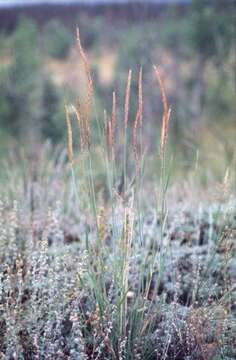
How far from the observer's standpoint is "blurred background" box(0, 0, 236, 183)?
8359 mm

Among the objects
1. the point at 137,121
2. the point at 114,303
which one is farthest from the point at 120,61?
the point at 137,121

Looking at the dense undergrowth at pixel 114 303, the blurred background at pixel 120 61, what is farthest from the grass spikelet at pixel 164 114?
the blurred background at pixel 120 61

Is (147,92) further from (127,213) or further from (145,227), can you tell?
(127,213)

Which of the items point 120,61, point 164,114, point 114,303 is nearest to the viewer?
point 164,114

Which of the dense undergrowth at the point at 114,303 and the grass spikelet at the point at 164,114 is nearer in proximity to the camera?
the grass spikelet at the point at 164,114

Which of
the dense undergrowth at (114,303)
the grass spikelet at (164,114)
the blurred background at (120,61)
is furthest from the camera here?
the blurred background at (120,61)

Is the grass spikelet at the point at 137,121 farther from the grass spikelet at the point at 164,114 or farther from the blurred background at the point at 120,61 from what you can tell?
the blurred background at the point at 120,61

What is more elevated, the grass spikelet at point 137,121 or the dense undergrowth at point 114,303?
the grass spikelet at point 137,121

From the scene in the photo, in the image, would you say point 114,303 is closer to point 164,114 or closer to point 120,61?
point 164,114

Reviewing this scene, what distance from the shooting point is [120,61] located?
9797 mm

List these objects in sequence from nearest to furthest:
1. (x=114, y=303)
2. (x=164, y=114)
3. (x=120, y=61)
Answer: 1. (x=164, y=114)
2. (x=114, y=303)
3. (x=120, y=61)

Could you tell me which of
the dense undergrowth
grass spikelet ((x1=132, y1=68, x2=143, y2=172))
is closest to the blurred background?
the dense undergrowth

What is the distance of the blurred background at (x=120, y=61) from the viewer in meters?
8.36

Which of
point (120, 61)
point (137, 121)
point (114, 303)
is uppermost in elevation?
point (137, 121)
